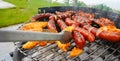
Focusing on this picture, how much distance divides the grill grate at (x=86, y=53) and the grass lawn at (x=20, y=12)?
3746mm

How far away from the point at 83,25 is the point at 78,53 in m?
0.59

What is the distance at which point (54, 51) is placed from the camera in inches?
97.7

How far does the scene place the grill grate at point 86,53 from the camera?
230 cm

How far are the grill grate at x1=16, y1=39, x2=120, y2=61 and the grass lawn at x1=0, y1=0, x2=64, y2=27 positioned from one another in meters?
3.75

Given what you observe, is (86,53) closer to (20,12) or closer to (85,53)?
(85,53)

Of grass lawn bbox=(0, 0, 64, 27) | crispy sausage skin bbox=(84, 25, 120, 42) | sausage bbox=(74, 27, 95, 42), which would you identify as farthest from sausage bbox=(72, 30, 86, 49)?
grass lawn bbox=(0, 0, 64, 27)

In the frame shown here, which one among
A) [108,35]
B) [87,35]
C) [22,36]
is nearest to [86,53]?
[87,35]

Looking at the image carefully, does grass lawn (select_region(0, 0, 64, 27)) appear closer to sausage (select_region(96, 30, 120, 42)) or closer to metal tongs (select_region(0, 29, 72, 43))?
sausage (select_region(96, 30, 120, 42))

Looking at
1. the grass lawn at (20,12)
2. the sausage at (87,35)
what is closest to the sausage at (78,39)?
the sausage at (87,35)

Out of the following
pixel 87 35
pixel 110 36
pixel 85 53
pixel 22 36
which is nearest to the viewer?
pixel 22 36

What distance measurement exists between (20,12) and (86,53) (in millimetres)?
5163

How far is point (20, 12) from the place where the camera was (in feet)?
23.6

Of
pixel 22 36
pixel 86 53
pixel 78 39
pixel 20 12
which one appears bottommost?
pixel 20 12

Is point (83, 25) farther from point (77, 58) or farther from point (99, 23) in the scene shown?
point (77, 58)
